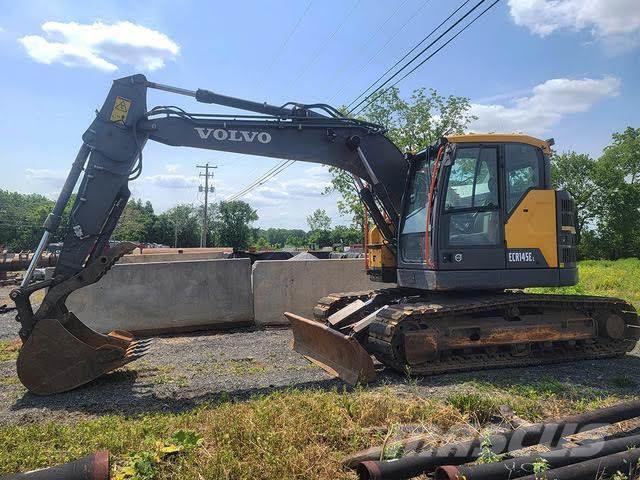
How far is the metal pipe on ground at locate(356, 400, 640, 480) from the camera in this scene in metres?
3.39

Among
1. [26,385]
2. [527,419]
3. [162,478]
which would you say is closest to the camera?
[162,478]

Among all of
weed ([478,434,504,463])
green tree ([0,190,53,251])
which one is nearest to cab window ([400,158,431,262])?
weed ([478,434,504,463])

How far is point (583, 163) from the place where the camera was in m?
54.9

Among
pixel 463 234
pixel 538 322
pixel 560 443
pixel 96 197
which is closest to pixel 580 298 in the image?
pixel 538 322

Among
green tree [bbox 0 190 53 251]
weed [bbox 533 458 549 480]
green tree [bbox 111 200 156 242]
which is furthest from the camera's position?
green tree [bbox 0 190 53 251]

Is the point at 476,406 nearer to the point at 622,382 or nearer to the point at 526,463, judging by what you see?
the point at 526,463

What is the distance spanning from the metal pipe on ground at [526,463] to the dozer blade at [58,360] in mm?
4277

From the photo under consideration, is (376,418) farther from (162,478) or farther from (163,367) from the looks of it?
(163,367)

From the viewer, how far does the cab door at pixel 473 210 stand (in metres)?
6.77

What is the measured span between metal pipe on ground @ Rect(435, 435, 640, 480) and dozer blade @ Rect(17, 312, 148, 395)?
168 inches

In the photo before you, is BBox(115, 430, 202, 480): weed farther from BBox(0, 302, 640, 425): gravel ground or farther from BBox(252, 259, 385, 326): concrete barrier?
BBox(252, 259, 385, 326): concrete barrier

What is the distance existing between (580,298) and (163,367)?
589 cm

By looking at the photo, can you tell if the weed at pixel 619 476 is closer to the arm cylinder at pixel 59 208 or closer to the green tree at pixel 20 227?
the arm cylinder at pixel 59 208

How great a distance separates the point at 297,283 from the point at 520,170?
5.39m
